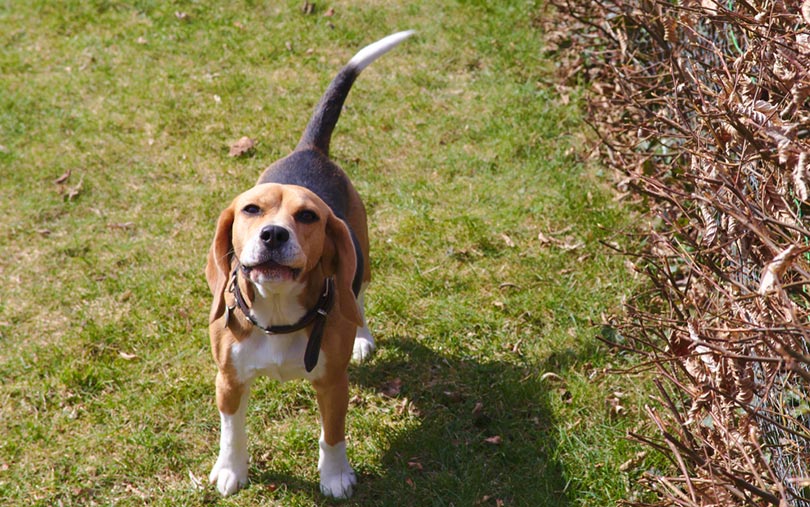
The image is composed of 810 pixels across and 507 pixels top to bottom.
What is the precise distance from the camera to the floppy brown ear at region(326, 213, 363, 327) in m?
3.42

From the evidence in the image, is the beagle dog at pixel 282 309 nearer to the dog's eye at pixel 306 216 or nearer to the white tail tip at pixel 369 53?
the dog's eye at pixel 306 216

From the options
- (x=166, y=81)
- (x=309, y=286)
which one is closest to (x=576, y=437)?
(x=309, y=286)

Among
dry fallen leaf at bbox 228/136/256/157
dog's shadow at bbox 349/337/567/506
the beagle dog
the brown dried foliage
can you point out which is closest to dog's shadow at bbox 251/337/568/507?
dog's shadow at bbox 349/337/567/506

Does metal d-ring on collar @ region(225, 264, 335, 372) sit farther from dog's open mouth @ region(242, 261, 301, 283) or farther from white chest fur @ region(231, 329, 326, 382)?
dog's open mouth @ region(242, 261, 301, 283)

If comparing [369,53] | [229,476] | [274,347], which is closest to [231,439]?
[229,476]

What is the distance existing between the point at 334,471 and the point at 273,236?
130cm

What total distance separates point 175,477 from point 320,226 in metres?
1.57

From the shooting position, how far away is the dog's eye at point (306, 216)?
10.8 feet

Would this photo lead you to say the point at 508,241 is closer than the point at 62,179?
Yes

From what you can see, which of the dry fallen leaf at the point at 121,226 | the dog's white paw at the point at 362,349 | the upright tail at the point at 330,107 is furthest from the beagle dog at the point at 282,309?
the dry fallen leaf at the point at 121,226

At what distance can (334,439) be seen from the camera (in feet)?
12.2

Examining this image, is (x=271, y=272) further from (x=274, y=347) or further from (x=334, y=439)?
(x=334, y=439)

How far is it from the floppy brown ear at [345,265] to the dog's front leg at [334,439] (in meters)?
0.35

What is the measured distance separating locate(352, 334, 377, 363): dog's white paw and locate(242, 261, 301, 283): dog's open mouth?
1475 mm
